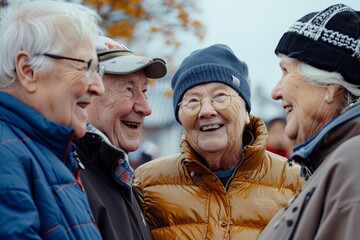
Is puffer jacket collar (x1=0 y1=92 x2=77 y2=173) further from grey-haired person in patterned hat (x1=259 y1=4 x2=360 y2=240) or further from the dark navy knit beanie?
→ the dark navy knit beanie

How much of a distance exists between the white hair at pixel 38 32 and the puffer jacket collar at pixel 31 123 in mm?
131

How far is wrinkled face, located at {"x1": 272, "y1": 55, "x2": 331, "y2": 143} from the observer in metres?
3.40

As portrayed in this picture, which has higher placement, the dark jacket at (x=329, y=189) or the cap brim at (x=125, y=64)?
the cap brim at (x=125, y=64)

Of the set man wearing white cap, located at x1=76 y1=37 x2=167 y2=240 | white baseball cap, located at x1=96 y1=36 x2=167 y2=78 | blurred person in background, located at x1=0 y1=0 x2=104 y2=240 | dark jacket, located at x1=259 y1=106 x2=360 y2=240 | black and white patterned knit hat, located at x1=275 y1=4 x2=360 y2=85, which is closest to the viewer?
dark jacket, located at x1=259 y1=106 x2=360 y2=240

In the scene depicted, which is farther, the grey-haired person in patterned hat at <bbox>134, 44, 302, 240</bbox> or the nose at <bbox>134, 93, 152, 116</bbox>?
the grey-haired person in patterned hat at <bbox>134, 44, 302, 240</bbox>

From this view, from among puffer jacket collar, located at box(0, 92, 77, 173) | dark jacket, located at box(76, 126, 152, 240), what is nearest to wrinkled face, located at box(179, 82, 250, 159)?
dark jacket, located at box(76, 126, 152, 240)

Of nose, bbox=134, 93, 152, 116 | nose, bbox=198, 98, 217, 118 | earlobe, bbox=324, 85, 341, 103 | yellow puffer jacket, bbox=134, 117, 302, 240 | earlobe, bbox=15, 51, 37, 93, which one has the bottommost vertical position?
yellow puffer jacket, bbox=134, 117, 302, 240

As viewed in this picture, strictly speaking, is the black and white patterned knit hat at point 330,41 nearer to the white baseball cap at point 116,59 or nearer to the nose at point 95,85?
the nose at point 95,85

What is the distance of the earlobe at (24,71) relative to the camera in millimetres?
3207

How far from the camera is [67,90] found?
329 cm

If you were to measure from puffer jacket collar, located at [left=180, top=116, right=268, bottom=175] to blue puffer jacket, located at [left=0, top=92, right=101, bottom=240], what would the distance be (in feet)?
4.76

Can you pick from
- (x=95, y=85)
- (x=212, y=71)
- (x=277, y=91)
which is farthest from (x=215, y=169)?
(x=95, y=85)

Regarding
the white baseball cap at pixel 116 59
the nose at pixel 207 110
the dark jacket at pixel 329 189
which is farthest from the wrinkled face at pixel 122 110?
the dark jacket at pixel 329 189

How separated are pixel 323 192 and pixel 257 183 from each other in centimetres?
176
